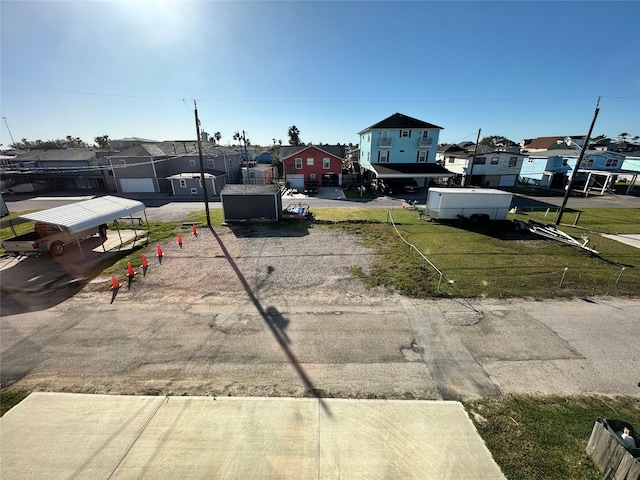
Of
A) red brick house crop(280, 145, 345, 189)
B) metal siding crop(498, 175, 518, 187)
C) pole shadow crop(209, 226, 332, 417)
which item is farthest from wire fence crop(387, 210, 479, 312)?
metal siding crop(498, 175, 518, 187)

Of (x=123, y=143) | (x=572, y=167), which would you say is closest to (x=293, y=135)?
(x=123, y=143)

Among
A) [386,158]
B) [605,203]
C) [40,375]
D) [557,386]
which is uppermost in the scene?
[386,158]

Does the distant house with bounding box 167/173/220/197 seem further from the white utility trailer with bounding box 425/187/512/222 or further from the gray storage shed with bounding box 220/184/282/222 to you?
the white utility trailer with bounding box 425/187/512/222

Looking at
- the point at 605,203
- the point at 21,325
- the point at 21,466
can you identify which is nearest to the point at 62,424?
the point at 21,466

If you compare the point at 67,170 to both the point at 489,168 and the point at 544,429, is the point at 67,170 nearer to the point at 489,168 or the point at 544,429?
the point at 544,429

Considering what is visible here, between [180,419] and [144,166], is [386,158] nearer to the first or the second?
[144,166]
